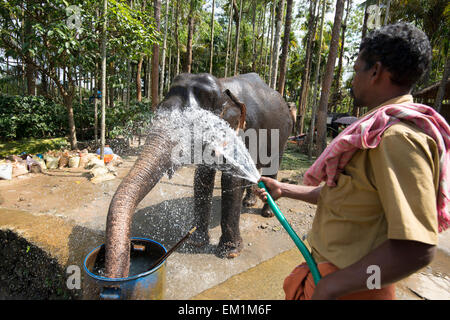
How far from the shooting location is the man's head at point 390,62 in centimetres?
112

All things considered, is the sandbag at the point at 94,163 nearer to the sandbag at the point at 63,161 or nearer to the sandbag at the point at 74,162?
the sandbag at the point at 74,162

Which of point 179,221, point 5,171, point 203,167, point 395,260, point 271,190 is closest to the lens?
point 395,260

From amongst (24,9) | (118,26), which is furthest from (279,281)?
(24,9)

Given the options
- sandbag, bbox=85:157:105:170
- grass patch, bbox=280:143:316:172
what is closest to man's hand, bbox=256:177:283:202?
sandbag, bbox=85:157:105:170

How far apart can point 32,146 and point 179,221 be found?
22.8 ft

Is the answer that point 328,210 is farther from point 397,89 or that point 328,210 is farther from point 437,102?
point 437,102

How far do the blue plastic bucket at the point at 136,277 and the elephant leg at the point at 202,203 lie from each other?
1.16 m

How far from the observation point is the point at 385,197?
103 centimetres

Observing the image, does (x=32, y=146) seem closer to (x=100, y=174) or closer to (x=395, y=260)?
(x=100, y=174)

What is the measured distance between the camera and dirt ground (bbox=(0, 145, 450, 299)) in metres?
3.19

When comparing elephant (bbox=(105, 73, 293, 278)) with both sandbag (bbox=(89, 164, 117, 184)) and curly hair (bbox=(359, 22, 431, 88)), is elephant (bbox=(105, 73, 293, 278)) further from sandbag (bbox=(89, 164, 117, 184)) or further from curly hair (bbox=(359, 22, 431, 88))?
sandbag (bbox=(89, 164, 117, 184))

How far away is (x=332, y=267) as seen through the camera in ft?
4.35

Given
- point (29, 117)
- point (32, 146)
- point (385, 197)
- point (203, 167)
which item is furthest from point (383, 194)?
point (29, 117)

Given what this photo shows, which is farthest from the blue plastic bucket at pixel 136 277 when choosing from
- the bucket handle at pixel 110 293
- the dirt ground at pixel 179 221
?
the dirt ground at pixel 179 221
